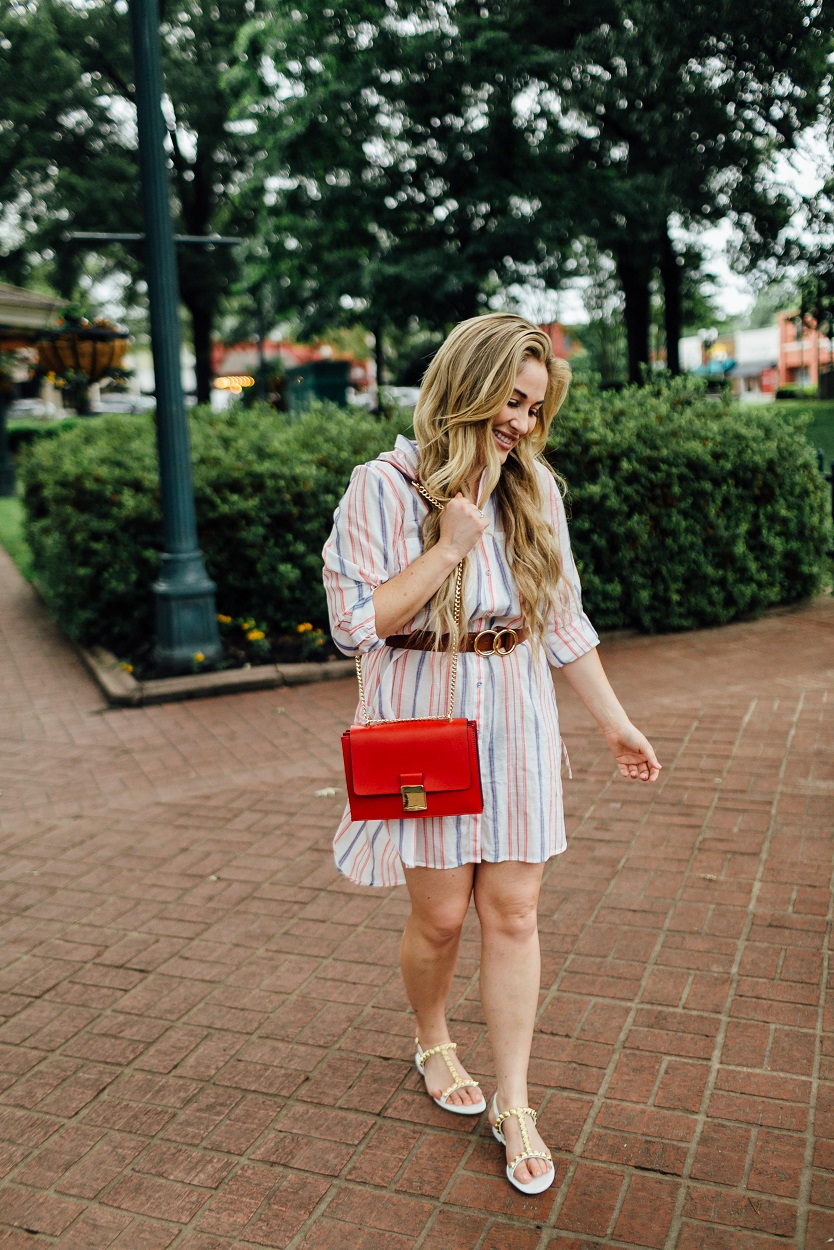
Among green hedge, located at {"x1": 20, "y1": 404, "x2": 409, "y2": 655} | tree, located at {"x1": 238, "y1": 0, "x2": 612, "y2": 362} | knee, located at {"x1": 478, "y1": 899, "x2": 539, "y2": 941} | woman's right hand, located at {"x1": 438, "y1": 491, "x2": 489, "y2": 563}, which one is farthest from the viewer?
tree, located at {"x1": 238, "y1": 0, "x2": 612, "y2": 362}

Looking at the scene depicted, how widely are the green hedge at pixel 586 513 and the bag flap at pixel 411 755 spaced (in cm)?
514

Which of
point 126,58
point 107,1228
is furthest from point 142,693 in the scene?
point 126,58

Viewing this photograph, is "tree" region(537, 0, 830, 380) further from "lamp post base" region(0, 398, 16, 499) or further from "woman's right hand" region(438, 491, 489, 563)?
"woman's right hand" region(438, 491, 489, 563)

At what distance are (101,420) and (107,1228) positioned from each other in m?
11.0

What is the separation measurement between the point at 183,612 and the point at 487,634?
501 cm

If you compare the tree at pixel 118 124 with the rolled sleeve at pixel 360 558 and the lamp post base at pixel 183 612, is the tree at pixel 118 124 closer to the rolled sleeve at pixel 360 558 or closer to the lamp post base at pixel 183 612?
the lamp post base at pixel 183 612

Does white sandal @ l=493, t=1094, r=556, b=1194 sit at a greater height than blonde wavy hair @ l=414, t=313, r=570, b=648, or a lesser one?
lesser

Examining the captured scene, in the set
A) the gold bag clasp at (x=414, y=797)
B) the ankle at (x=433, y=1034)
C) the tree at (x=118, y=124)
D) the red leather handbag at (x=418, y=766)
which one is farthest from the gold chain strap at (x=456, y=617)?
the tree at (x=118, y=124)

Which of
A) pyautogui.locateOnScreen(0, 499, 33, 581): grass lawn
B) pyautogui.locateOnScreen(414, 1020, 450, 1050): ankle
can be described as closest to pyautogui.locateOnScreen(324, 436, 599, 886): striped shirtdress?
pyautogui.locateOnScreen(414, 1020, 450, 1050): ankle

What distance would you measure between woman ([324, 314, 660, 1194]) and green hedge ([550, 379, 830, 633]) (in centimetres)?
506

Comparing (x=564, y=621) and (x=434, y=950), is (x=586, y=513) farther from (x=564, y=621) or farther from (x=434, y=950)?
(x=434, y=950)

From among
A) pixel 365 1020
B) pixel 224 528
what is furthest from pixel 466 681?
pixel 224 528

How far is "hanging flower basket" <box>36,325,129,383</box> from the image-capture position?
9.16 metres

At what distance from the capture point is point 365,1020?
3.29m
